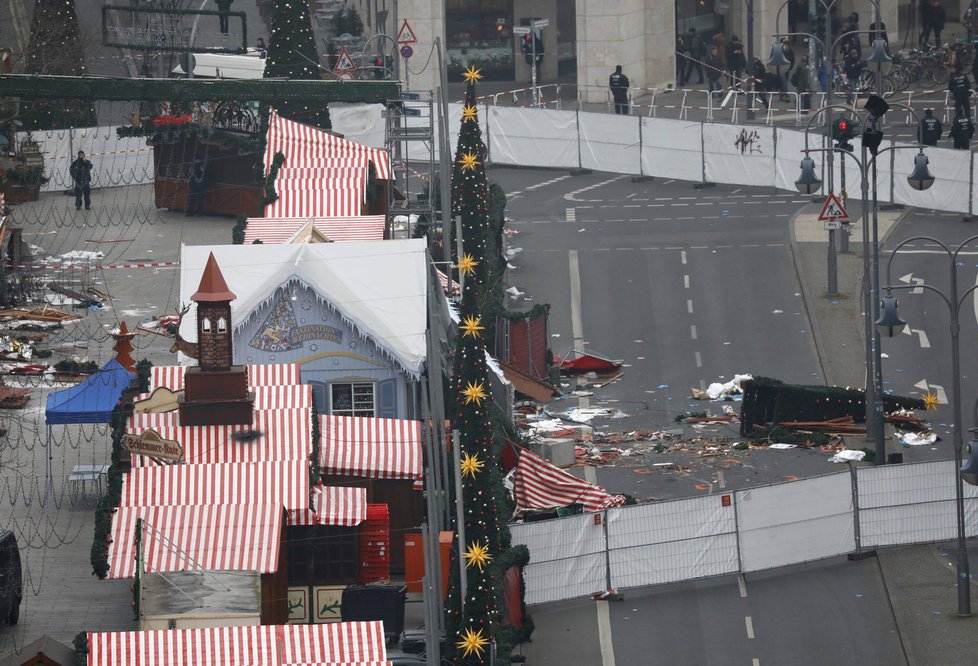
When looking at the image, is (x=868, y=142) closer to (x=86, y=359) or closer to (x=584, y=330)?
(x=584, y=330)

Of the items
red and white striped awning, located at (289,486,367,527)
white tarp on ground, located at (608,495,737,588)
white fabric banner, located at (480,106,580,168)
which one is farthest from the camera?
white fabric banner, located at (480,106,580,168)

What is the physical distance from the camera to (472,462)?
34.9 meters

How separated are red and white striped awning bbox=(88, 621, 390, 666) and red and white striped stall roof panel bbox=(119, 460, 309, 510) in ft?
18.4

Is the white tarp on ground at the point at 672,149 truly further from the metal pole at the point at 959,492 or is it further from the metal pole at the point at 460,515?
the metal pole at the point at 460,515

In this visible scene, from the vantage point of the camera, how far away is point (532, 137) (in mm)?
73375

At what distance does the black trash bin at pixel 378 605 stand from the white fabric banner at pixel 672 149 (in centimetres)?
3517

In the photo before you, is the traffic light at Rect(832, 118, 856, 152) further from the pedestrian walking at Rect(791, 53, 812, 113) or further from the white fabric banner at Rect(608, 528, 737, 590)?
the pedestrian walking at Rect(791, 53, 812, 113)

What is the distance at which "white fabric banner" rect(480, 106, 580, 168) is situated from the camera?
72625 millimetres

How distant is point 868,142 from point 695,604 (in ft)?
36.9

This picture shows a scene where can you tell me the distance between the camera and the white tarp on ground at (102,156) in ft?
234

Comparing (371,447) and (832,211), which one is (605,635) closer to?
(371,447)

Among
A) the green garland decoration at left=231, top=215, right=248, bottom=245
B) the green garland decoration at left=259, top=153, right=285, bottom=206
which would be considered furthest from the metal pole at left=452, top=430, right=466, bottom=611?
the green garland decoration at left=259, top=153, right=285, bottom=206

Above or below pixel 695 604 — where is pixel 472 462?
above

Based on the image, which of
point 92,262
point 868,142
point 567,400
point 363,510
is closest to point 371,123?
point 92,262
